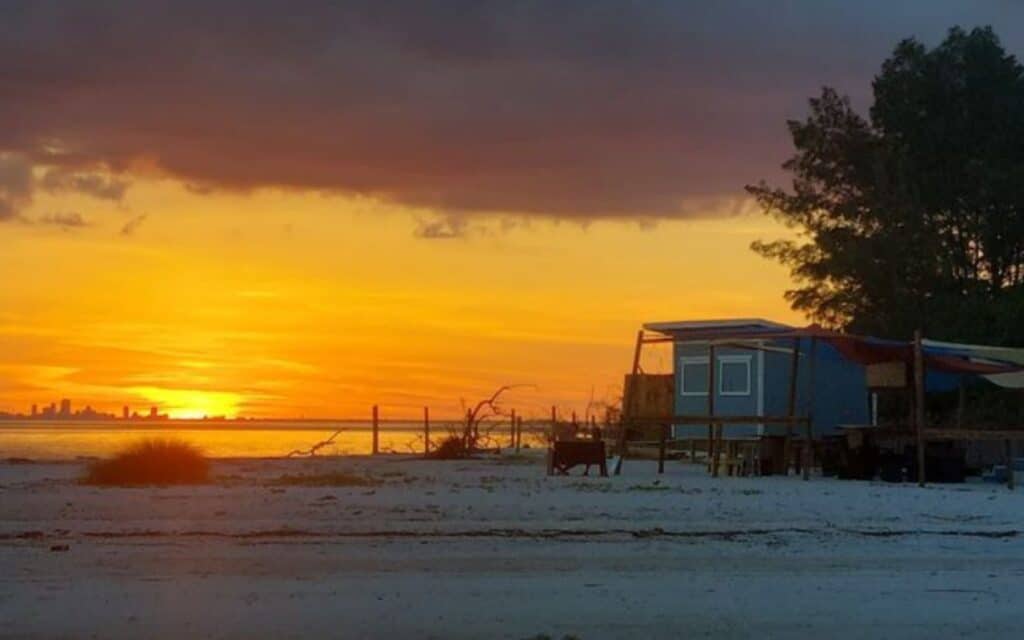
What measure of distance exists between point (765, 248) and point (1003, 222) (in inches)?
288

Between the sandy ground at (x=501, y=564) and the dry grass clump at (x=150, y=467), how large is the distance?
7.56 ft

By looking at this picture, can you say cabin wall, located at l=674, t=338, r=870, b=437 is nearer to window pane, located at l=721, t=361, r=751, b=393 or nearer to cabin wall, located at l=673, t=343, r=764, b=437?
cabin wall, located at l=673, t=343, r=764, b=437

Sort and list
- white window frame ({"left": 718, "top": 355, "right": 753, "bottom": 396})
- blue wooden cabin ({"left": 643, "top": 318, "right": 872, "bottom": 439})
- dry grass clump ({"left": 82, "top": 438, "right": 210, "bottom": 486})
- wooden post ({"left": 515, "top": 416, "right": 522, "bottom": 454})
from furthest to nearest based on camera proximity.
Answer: wooden post ({"left": 515, "top": 416, "right": 522, "bottom": 454}) → white window frame ({"left": 718, "top": 355, "right": 753, "bottom": 396}) → blue wooden cabin ({"left": 643, "top": 318, "right": 872, "bottom": 439}) → dry grass clump ({"left": 82, "top": 438, "right": 210, "bottom": 486})

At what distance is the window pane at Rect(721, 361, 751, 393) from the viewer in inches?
1479

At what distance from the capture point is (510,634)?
9.12 m

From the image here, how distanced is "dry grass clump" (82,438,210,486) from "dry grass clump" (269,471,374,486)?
1363 mm

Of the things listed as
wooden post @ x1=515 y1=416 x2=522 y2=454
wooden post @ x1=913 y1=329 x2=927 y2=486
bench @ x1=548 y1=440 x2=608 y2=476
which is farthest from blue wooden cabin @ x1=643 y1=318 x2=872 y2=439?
wooden post @ x1=913 y1=329 x2=927 y2=486

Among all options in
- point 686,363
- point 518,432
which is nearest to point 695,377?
point 686,363

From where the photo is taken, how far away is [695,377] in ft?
128

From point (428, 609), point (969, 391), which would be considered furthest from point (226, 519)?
point (969, 391)

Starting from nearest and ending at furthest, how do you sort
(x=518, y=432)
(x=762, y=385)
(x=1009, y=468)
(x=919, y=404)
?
(x=919, y=404), (x=1009, y=468), (x=762, y=385), (x=518, y=432)

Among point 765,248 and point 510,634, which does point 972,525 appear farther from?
point 765,248

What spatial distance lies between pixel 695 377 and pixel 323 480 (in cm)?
1794

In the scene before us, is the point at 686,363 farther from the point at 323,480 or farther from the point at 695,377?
the point at 323,480
